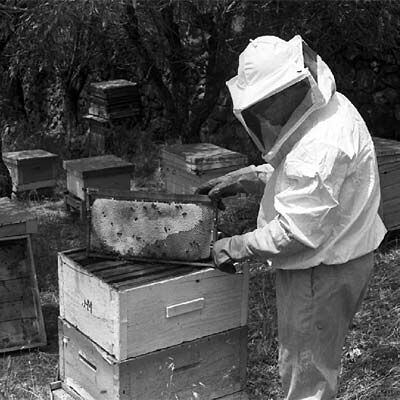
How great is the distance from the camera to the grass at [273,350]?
3.36 metres

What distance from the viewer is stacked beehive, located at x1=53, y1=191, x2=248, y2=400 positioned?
2.57 m

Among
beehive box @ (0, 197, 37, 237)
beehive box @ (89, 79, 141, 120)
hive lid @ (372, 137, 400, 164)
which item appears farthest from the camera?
beehive box @ (89, 79, 141, 120)

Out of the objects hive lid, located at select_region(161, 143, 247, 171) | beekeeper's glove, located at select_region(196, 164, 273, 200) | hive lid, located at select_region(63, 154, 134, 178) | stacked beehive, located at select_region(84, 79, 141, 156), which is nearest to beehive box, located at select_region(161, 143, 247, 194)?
hive lid, located at select_region(161, 143, 247, 171)

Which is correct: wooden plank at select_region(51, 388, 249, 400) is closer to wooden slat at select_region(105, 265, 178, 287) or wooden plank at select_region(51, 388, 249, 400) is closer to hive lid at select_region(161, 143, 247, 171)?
wooden slat at select_region(105, 265, 178, 287)

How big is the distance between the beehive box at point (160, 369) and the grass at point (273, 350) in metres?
0.52

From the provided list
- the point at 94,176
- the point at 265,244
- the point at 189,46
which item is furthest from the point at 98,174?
the point at 265,244

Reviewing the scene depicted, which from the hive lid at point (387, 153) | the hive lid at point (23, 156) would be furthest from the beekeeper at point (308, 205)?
the hive lid at point (23, 156)

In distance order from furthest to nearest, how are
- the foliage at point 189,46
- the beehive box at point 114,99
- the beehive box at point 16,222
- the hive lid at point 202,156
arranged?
the beehive box at point 114,99 < the foliage at point 189,46 < the hive lid at point 202,156 < the beehive box at point 16,222

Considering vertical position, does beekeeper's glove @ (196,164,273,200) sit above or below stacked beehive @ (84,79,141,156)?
above

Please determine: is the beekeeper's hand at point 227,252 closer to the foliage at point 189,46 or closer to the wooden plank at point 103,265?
the wooden plank at point 103,265

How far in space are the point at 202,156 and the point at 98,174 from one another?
1111mm

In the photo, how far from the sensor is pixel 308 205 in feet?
7.32

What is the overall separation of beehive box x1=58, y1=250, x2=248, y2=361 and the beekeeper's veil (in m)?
0.59

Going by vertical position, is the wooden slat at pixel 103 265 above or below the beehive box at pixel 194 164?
above
